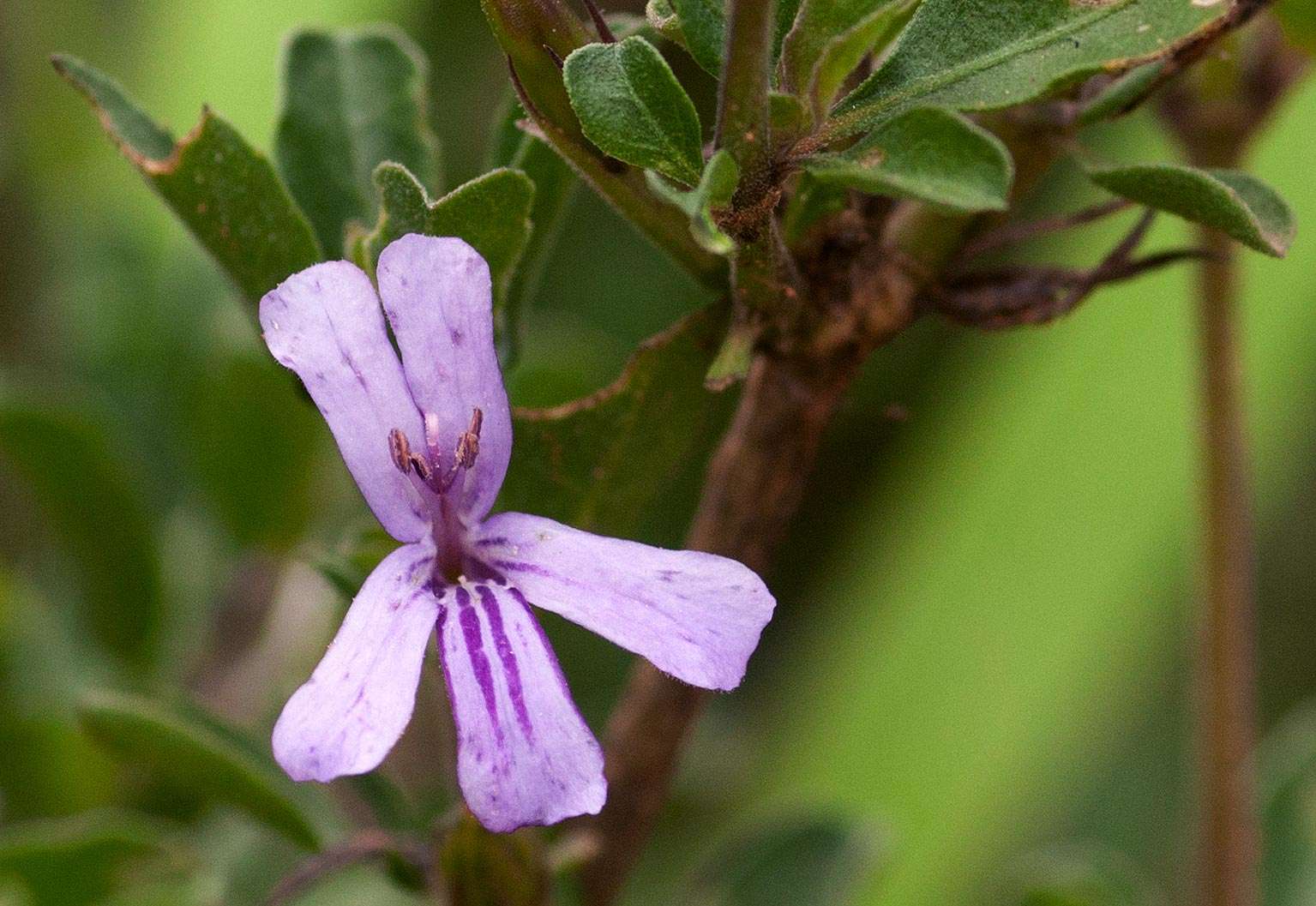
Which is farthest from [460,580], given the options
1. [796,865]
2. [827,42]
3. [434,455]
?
[796,865]

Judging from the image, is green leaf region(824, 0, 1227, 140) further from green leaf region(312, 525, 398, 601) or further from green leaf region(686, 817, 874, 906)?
green leaf region(686, 817, 874, 906)

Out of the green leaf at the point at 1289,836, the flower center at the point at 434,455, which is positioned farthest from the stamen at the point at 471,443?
the green leaf at the point at 1289,836

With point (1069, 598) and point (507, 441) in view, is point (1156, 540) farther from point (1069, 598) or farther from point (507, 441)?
point (507, 441)

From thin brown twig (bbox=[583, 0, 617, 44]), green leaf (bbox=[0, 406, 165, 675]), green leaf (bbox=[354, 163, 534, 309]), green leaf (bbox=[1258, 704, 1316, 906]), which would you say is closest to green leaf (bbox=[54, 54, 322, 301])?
green leaf (bbox=[354, 163, 534, 309])

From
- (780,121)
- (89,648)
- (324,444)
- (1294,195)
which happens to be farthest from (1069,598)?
(780,121)

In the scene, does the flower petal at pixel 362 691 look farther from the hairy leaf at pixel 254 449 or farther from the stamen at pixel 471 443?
the hairy leaf at pixel 254 449

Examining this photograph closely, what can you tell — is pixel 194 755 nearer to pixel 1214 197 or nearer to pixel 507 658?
pixel 507 658
